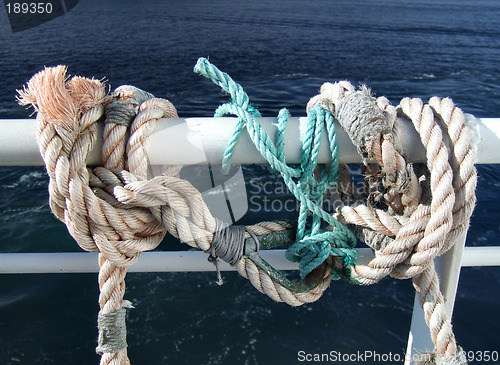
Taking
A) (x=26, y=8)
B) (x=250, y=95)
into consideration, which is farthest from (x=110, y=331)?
(x=26, y=8)

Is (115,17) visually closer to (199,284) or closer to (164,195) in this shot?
(199,284)

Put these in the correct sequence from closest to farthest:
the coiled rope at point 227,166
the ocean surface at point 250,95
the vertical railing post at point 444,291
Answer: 1. the coiled rope at point 227,166
2. the vertical railing post at point 444,291
3. the ocean surface at point 250,95

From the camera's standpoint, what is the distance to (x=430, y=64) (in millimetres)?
9547

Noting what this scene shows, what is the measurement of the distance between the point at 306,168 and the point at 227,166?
0.48ft

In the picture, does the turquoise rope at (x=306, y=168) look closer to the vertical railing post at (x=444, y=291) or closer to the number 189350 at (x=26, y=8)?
the vertical railing post at (x=444, y=291)

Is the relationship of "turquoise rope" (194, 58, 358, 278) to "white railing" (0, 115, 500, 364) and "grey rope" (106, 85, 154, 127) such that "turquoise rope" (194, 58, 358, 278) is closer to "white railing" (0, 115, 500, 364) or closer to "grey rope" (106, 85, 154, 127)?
"white railing" (0, 115, 500, 364)

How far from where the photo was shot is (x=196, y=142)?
2.56 feet

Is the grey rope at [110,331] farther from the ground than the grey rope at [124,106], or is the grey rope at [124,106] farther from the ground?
the grey rope at [124,106]

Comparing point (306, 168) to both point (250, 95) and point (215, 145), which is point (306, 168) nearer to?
point (215, 145)

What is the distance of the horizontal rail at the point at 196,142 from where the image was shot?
77 cm

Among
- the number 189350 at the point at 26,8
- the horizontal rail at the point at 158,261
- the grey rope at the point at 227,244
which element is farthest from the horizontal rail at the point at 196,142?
the number 189350 at the point at 26,8

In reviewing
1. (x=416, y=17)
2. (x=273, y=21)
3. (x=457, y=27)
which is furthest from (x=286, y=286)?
(x=416, y=17)

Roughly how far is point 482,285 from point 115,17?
13.2 metres

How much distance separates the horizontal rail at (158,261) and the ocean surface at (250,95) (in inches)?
17.1
